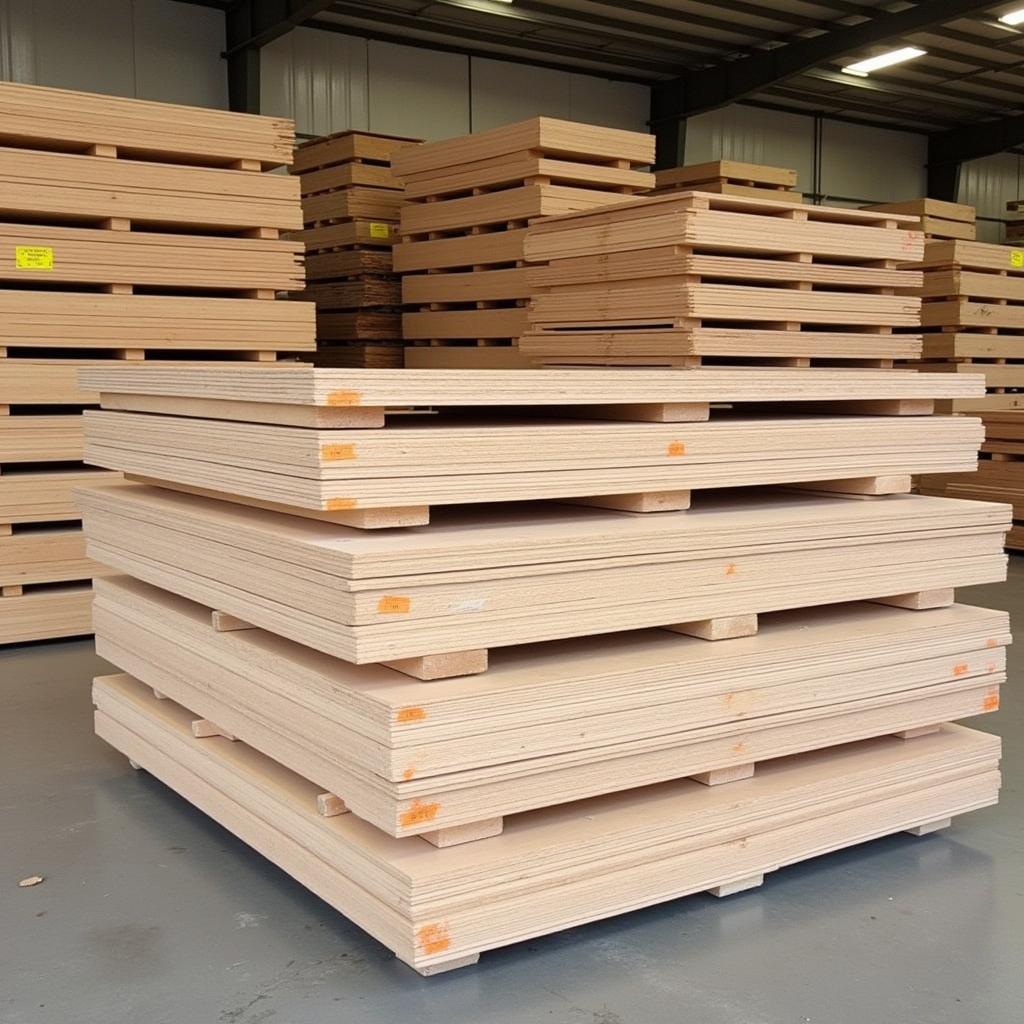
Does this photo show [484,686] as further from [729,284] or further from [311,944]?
[729,284]

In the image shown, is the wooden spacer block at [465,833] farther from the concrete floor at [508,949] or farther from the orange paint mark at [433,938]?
the concrete floor at [508,949]

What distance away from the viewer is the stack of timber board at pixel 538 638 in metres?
2.88

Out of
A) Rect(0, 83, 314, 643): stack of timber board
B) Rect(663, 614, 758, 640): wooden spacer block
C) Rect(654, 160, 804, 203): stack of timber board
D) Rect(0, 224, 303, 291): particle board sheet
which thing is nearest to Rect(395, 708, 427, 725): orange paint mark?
Rect(663, 614, 758, 640): wooden spacer block

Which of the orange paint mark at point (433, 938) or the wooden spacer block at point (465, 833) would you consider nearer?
the orange paint mark at point (433, 938)

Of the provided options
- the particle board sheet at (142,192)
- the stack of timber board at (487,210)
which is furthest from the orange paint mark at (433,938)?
the stack of timber board at (487,210)

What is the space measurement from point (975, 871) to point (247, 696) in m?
2.21

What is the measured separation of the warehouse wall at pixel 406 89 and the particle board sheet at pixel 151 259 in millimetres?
5759

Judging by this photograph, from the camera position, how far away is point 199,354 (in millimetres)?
7395

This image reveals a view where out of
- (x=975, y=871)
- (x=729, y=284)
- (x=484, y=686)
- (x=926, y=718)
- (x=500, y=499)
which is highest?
(x=729, y=284)

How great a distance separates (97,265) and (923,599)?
4628 mm

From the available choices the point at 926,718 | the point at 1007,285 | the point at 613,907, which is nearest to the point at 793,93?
the point at 1007,285

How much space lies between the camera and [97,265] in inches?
255

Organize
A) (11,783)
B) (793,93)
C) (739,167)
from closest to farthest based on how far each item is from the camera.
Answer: (11,783)
(739,167)
(793,93)

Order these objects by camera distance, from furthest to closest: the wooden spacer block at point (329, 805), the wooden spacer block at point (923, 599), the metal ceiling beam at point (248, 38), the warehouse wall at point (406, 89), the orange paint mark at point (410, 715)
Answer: the warehouse wall at point (406, 89) → the metal ceiling beam at point (248, 38) → the wooden spacer block at point (923, 599) → the wooden spacer block at point (329, 805) → the orange paint mark at point (410, 715)
